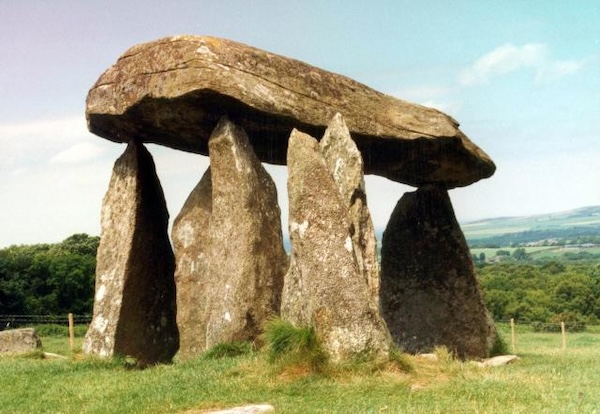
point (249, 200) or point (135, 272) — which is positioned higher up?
point (249, 200)

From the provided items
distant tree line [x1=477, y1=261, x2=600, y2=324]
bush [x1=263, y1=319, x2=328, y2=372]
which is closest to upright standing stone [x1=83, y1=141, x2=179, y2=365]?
bush [x1=263, y1=319, x2=328, y2=372]

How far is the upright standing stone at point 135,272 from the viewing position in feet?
52.2

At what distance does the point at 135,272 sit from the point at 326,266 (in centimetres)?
596

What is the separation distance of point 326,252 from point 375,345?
1.43m

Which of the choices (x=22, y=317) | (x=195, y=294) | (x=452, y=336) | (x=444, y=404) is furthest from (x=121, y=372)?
(x=22, y=317)

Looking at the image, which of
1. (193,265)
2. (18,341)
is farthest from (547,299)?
(193,265)

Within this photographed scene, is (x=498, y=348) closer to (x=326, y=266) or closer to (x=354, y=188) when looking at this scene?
(x=354, y=188)

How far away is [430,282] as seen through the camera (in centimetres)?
1975

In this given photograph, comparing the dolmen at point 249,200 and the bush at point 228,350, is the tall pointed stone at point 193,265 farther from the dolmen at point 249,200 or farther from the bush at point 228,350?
the bush at point 228,350

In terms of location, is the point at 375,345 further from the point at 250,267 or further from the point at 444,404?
the point at 250,267

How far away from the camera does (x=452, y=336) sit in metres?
19.2

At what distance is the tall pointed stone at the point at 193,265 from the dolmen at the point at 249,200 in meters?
0.02

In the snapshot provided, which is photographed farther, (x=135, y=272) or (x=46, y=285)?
(x=46, y=285)

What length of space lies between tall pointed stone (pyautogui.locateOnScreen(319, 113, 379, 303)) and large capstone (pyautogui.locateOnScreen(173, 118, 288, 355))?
5.89ft
